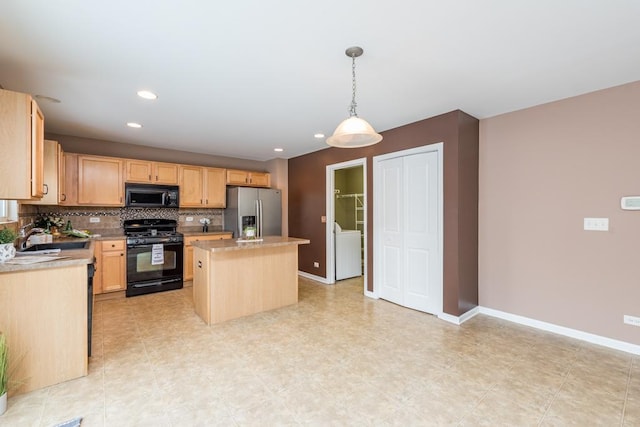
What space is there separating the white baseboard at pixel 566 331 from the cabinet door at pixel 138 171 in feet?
17.8

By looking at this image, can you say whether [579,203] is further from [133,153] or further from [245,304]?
[133,153]

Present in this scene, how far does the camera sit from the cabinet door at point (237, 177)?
5.73m

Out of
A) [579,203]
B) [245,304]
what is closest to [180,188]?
[245,304]

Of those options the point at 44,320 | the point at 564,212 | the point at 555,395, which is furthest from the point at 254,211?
the point at 555,395

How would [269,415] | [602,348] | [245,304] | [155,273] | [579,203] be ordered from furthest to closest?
[155,273] < [245,304] < [579,203] < [602,348] < [269,415]

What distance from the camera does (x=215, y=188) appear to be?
18.3 feet

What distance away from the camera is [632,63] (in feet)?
7.68

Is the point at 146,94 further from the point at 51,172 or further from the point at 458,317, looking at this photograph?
the point at 458,317

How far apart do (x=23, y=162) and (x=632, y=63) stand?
15.7 feet

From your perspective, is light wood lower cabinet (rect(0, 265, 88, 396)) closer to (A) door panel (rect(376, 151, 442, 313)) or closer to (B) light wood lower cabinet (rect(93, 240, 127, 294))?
(B) light wood lower cabinet (rect(93, 240, 127, 294))

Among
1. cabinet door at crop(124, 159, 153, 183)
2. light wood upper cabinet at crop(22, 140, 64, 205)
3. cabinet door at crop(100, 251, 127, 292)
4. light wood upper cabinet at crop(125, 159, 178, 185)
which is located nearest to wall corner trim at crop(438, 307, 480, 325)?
cabinet door at crop(100, 251, 127, 292)

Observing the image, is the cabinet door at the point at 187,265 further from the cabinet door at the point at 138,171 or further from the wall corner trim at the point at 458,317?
the wall corner trim at the point at 458,317

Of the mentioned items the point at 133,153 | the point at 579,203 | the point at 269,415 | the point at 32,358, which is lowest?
the point at 269,415

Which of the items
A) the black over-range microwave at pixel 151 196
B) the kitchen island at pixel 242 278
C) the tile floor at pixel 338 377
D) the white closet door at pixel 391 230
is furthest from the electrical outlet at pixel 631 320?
the black over-range microwave at pixel 151 196
